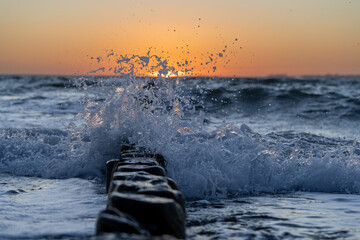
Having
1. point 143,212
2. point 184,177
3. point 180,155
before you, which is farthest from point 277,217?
point 180,155

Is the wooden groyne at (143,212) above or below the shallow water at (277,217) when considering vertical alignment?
above

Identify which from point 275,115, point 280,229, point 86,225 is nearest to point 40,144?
point 86,225

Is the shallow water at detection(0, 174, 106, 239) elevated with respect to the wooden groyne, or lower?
lower

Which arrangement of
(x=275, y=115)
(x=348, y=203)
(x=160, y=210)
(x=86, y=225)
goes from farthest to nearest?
(x=275, y=115), (x=348, y=203), (x=86, y=225), (x=160, y=210)

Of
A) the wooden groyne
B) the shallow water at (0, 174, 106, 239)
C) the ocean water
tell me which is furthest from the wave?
the wooden groyne

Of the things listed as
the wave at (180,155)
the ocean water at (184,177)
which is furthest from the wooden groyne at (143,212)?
the wave at (180,155)

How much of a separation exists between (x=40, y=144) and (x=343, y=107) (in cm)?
1061

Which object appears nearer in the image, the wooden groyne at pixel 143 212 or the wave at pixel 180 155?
the wooden groyne at pixel 143 212

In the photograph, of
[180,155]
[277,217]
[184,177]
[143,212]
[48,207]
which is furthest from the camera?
[180,155]

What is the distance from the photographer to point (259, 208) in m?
3.50

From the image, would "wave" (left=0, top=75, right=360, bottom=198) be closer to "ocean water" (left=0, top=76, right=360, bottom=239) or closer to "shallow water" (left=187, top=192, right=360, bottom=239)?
"ocean water" (left=0, top=76, right=360, bottom=239)

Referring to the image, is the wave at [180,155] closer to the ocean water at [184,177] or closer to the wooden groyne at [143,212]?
the ocean water at [184,177]

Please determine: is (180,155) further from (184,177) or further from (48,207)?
(48,207)

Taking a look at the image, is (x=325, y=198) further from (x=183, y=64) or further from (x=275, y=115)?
(x=275, y=115)
